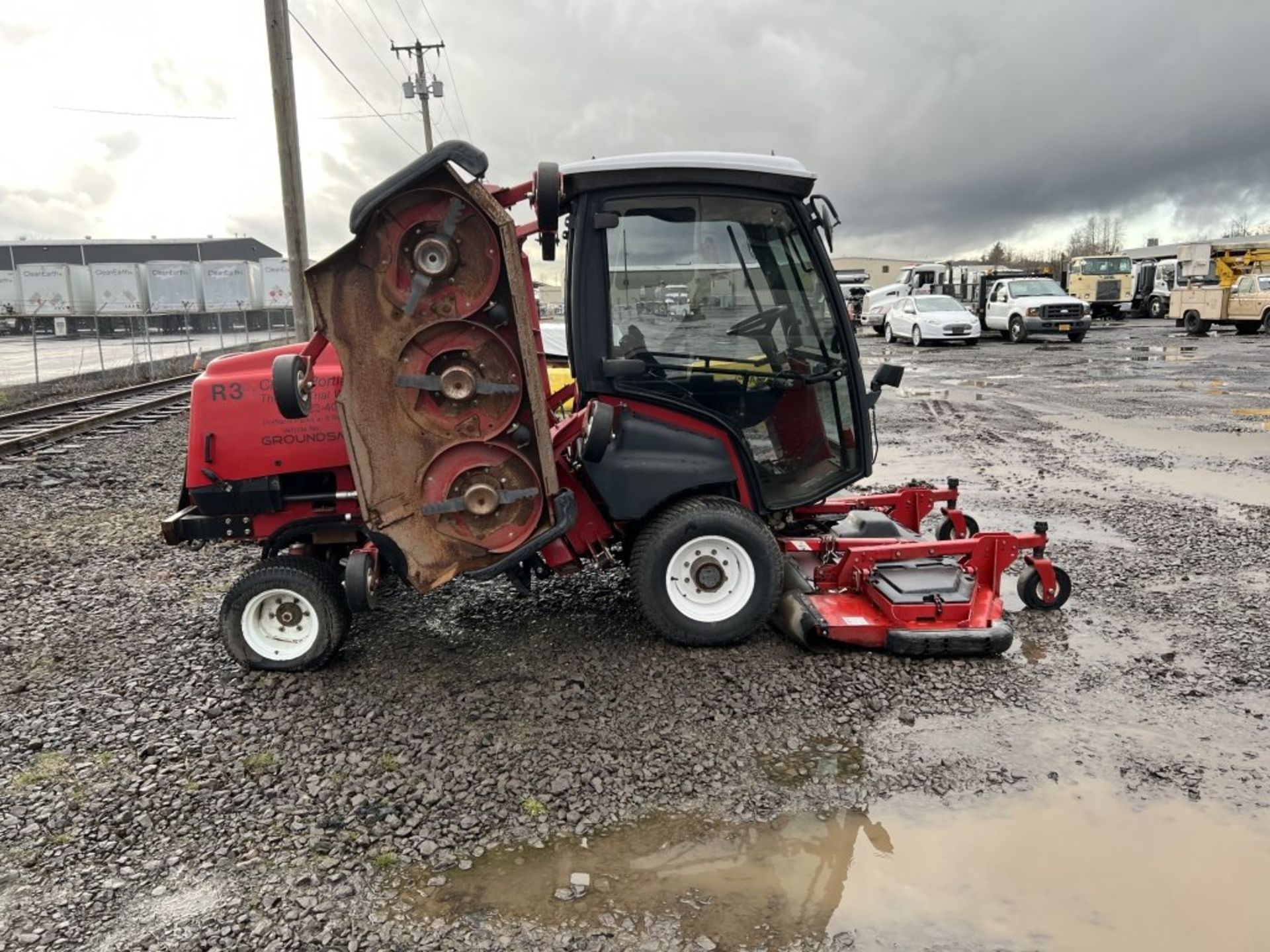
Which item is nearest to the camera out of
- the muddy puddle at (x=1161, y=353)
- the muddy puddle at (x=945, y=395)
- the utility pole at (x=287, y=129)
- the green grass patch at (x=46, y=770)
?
the green grass patch at (x=46, y=770)

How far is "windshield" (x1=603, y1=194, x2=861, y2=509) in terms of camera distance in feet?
14.4

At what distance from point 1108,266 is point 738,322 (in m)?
39.5

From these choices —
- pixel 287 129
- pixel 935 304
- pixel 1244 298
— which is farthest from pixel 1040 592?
pixel 1244 298

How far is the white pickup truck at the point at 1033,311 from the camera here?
89.5ft

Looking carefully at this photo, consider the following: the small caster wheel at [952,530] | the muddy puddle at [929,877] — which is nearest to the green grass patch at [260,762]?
the muddy puddle at [929,877]

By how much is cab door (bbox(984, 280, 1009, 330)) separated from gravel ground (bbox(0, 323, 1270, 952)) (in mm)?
24112

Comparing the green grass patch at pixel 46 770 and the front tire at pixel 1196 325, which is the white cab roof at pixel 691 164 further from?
the front tire at pixel 1196 325

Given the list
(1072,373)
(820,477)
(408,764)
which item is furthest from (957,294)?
(408,764)

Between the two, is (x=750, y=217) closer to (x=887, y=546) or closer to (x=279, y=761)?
(x=887, y=546)

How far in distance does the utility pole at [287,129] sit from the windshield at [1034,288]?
2293 cm

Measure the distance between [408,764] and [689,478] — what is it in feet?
6.31

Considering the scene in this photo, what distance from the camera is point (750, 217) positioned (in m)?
4.47

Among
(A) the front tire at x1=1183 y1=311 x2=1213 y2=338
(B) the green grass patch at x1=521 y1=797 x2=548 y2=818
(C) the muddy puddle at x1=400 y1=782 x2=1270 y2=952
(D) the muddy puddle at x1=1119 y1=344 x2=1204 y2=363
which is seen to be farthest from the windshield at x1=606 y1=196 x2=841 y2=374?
(A) the front tire at x1=1183 y1=311 x2=1213 y2=338

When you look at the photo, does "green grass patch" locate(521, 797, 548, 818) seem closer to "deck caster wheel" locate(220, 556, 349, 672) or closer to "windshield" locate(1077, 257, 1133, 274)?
"deck caster wheel" locate(220, 556, 349, 672)
